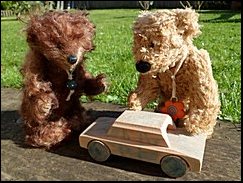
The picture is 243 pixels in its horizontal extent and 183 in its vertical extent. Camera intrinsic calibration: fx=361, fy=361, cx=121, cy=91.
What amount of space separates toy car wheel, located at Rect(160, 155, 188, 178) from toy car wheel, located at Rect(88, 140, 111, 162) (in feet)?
0.69

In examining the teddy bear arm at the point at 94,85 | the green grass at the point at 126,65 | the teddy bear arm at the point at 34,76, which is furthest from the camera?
the green grass at the point at 126,65

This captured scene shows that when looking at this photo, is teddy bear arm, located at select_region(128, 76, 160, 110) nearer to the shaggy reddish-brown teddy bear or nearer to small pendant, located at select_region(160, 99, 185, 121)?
small pendant, located at select_region(160, 99, 185, 121)

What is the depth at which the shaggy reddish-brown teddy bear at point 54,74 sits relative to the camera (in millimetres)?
1357

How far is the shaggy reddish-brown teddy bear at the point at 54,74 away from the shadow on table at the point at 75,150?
4 centimetres

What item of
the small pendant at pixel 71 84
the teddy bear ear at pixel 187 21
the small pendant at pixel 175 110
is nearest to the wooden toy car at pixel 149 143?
the small pendant at pixel 175 110

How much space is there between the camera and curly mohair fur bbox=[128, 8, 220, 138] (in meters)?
1.28

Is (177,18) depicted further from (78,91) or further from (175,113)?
(78,91)

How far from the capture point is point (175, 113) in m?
1.46

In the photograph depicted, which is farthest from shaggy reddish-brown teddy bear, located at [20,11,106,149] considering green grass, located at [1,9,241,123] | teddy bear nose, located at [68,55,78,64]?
green grass, located at [1,9,241,123]

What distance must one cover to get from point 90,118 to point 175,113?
46 centimetres

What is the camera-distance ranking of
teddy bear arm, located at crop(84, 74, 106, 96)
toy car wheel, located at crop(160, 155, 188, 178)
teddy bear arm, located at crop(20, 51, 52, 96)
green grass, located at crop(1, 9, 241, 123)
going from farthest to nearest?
green grass, located at crop(1, 9, 241, 123) < teddy bear arm, located at crop(84, 74, 106, 96) < teddy bear arm, located at crop(20, 51, 52, 96) < toy car wheel, located at crop(160, 155, 188, 178)

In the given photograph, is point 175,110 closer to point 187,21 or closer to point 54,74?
point 187,21

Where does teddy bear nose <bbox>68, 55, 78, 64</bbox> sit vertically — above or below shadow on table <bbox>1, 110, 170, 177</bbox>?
above

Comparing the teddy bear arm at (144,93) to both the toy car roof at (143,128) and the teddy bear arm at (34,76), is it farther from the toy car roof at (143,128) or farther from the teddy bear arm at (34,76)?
the teddy bear arm at (34,76)
